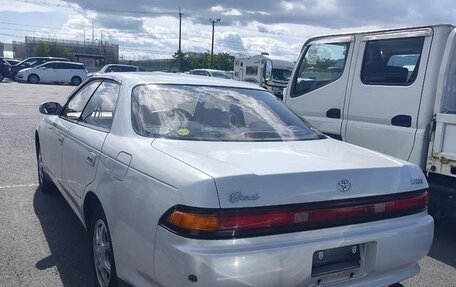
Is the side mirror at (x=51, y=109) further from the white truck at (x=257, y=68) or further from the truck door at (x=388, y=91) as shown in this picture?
the white truck at (x=257, y=68)

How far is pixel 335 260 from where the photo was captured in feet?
8.17

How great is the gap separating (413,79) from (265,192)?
3197 mm

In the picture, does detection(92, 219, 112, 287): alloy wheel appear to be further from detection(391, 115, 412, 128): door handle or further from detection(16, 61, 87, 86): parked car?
detection(16, 61, 87, 86): parked car

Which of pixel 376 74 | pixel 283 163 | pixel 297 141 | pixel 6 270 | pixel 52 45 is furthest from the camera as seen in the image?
pixel 52 45

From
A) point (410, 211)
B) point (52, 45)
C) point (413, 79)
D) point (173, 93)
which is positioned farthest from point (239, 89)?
point (52, 45)

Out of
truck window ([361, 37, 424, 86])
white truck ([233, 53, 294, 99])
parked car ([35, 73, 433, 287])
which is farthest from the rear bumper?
white truck ([233, 53, 294, 99])

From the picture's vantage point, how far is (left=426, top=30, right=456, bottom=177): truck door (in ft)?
14.1

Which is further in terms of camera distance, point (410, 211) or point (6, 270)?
point (6, 270)

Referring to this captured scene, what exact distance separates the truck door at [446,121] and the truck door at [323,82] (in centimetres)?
119

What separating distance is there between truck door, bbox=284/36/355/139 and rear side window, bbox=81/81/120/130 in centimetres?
293

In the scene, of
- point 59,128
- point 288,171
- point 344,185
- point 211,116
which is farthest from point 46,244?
point 344,185

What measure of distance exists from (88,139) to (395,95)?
10.7 ft

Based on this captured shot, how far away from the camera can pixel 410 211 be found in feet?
9.11

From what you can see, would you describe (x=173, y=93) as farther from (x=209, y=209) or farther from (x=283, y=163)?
(x=209, y=209)
